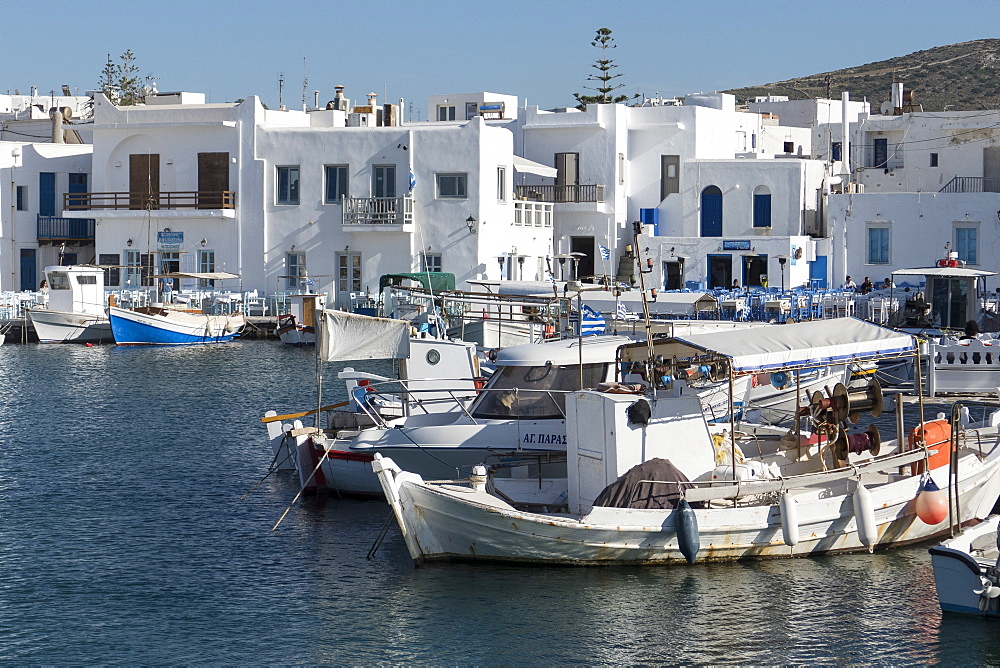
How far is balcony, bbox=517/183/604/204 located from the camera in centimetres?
5734

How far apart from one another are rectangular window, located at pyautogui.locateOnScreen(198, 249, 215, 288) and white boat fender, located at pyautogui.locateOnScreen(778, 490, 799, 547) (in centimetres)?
4094

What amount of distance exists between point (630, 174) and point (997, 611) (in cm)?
4495

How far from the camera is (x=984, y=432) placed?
2098 cm

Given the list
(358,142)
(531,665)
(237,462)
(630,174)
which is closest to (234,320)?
(358,142)

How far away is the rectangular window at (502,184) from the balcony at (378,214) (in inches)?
141

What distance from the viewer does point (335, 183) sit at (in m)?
53.5

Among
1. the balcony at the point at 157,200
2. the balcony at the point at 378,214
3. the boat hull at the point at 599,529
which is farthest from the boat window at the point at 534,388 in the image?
the balcony at the point at 157,200

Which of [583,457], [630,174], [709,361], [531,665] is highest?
[630,174]

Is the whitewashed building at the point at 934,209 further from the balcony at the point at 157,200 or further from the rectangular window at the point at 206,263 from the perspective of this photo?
the rectangular window at the point at 206,263

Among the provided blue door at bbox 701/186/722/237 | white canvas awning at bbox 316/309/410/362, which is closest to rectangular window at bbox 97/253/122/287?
blue door at bbox 701/186/722/237

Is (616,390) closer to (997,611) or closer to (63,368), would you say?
(997,611)

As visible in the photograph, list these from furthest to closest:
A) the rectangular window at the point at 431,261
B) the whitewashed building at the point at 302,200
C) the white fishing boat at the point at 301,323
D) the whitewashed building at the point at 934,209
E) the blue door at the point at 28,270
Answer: the blue door at the point at 28,270 < the rectangular window at the point at 431,261 < the whitewashed building at the point at 302,200 < the white fishing boat at the point at 301,323 < the whitewashed building at the point at 934,209

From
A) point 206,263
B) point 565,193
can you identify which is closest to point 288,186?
point 206,263

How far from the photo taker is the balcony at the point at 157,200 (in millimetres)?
54531
